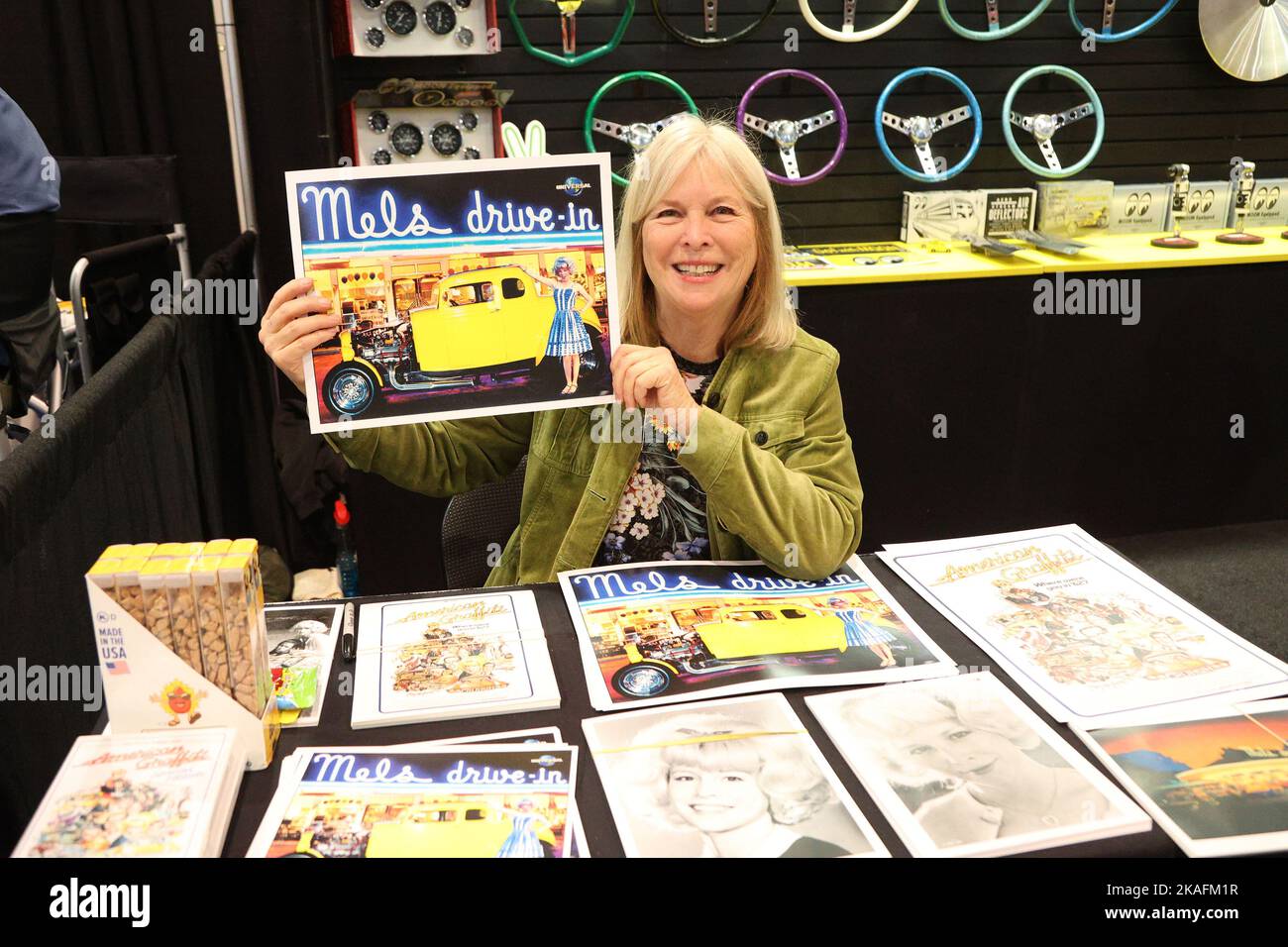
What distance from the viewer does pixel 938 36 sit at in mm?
3738

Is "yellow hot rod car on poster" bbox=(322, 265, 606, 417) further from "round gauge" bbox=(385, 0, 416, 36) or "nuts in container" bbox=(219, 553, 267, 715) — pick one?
"round gauge" bbox=(385, 0, 416, 36)

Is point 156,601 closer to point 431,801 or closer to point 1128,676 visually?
point 431,801

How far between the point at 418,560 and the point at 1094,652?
241 centimetres

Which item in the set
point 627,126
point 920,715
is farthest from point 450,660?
point 627,126

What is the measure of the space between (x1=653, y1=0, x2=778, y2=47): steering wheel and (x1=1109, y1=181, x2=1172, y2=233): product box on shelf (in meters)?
1.51

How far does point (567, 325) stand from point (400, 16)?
2.06 metres

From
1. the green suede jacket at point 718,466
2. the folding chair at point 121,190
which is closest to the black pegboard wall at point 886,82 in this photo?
the folding chair at point 121,190

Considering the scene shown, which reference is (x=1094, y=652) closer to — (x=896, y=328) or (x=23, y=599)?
(x=23, y=599)

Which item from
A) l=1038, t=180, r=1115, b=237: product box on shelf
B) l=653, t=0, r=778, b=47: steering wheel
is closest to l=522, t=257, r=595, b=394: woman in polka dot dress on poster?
l=653, t=0, r=778, b=47: steering wheel

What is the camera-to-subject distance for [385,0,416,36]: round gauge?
3057 mm

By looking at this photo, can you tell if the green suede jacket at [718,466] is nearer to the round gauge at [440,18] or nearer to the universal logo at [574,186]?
the universal logo at [574,186]

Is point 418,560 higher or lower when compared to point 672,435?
lower

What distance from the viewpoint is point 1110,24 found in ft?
12.5

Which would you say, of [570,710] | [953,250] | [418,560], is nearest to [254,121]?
[418,560]
